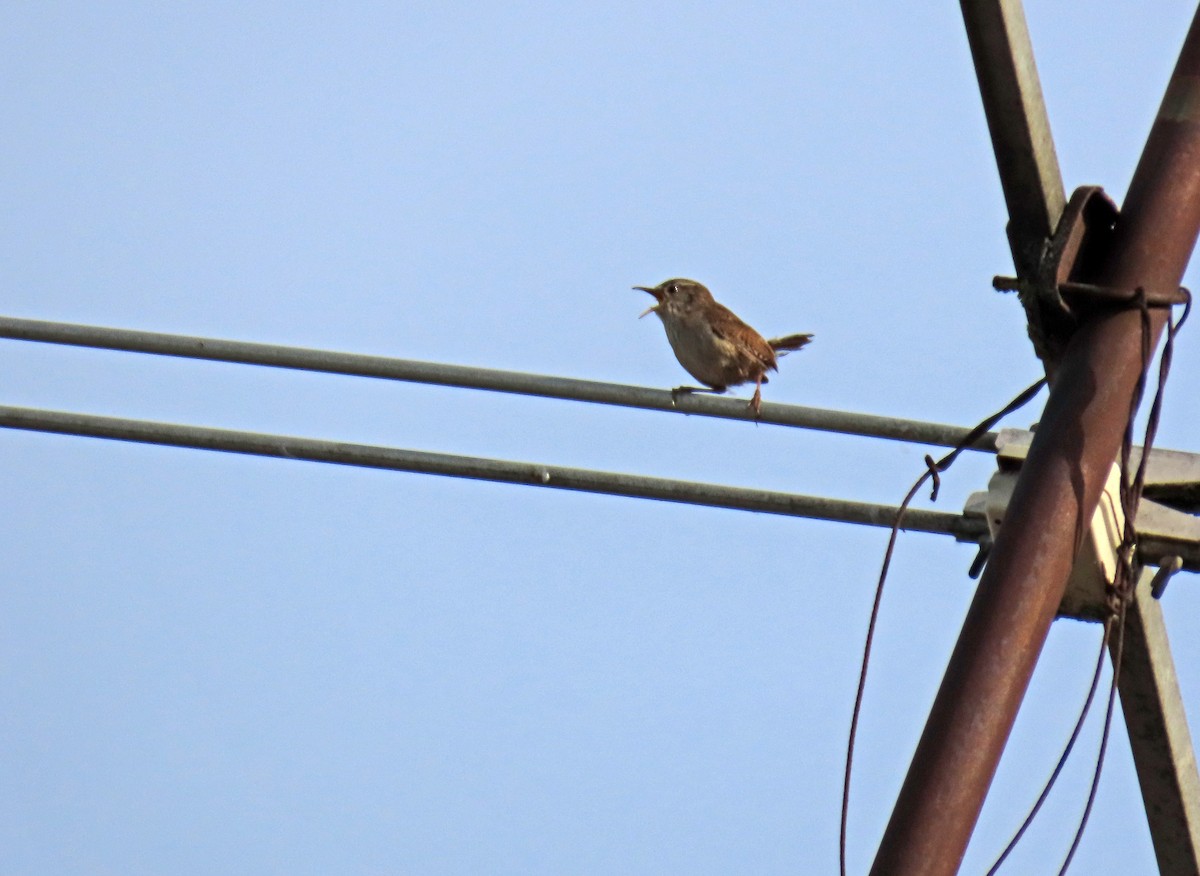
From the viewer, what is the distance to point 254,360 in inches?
164

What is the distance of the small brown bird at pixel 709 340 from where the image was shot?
7.33m

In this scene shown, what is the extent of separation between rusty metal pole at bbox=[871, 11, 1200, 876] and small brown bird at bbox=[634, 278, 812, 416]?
13.2 ft

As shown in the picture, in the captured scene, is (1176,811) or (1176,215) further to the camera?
(1176,811)

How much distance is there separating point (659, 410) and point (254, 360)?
1.06 metres

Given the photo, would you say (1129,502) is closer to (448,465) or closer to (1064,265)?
(1064,265)

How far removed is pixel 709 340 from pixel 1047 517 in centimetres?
453

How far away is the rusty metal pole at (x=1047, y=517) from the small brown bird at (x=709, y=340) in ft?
13.2

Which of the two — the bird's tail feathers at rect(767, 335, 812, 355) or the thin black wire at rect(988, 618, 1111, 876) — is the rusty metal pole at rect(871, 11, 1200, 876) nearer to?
the thin black wire at rect(988, 618, 1111, 876)

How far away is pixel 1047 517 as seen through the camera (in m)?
2.87

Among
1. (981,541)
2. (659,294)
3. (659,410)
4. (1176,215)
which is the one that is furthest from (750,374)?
(1176,215)

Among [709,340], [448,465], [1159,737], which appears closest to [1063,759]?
[1159,737]

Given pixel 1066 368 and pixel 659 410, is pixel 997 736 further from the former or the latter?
pixel 659 410

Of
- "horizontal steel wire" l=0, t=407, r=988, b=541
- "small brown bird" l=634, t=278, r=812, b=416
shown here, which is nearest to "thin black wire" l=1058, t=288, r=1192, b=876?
"horizontal steel wire" l=0, t=407, r=988, b=541

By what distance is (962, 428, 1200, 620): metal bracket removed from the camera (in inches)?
126
